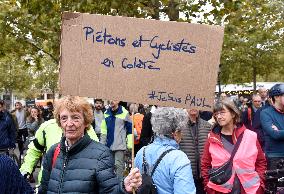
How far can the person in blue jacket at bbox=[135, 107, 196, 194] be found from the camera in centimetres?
414

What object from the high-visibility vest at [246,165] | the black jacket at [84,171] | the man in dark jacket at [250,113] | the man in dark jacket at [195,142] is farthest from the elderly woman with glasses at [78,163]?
the man in dark jacket at [250,113]

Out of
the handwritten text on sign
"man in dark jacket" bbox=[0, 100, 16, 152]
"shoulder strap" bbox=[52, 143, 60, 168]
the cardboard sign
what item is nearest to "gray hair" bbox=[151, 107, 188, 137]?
the cardboard sign

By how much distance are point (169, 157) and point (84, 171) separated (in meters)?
0.69

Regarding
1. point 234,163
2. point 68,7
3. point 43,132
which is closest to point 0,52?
point 68,7

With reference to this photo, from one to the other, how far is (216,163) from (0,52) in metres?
14.6

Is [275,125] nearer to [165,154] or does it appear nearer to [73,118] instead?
[165,154]

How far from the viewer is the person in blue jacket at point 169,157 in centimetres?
414

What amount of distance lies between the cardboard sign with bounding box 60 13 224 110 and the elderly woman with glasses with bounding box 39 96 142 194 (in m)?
0.16

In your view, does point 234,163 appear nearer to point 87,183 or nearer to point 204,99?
point 204,99

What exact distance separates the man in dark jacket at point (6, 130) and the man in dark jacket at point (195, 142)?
16.4 feet

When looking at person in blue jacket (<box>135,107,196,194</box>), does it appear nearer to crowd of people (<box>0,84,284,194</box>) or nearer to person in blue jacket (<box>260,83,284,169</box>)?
crowd of people (<box>0,84,284,194</box>)

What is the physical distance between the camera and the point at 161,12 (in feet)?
42.8

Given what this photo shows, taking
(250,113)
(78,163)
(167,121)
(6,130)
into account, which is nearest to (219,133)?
(167,121)

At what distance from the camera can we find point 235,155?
16.7 ft
